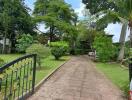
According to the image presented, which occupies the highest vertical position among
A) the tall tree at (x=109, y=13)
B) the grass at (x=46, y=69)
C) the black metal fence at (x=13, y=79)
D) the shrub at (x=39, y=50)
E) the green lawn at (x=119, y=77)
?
the tall tree at (x=109, y=13)

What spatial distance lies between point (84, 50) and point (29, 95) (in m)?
41.7

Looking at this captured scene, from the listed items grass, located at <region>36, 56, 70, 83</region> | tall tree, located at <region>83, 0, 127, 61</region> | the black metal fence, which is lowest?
grass, located at <region>36, 56, 70, 83</region>

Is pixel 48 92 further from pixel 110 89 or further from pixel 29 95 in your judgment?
pixel 110 89

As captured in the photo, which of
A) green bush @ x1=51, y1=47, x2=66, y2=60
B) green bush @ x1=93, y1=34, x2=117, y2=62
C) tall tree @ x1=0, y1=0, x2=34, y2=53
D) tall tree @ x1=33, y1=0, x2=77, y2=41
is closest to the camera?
green bush @ x1=51, y1=47, x2=66, y2=60

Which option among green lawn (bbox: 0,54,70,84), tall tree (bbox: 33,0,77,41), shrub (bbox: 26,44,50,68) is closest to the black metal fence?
green lawn (bbox: 0,54,70,84)

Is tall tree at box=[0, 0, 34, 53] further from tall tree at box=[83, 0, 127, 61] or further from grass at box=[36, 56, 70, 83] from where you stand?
grass at box=[36, 56, 70, 83]

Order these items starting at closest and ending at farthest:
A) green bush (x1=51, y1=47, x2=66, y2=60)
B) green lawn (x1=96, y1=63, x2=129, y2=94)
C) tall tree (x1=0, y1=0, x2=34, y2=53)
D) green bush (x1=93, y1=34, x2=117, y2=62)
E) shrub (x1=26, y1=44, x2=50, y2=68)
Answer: green lawn (x1=96, y1=63, x2=129, y2=94), shrub (x1=26, y1=44, x2=50, y2=68), green bush (x1=51, y1=47, x2=66, y2=60), green bush (x1=93, y1=34, x2=117, y2=62), tall tree (x1=0, y1=0, x2=34, y2=53)

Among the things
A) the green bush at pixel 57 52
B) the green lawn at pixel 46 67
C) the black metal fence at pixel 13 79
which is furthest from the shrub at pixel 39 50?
the green bush at pixel 57 52

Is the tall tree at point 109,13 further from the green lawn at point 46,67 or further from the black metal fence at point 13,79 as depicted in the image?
the black metal fence at point 13,79

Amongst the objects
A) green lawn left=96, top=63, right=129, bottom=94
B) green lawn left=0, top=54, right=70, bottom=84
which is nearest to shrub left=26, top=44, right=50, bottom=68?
green lawn left=0, top=54, right=70, bottom=84

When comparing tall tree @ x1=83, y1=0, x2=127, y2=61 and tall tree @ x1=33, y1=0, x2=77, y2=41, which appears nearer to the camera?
tall tree @ x1=83, y1=0, x2=127, y2=61

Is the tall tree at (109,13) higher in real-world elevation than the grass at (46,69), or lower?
higher

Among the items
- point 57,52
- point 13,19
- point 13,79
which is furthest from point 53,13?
point 13,79

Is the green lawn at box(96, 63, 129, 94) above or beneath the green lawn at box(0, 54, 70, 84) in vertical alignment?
beneath
